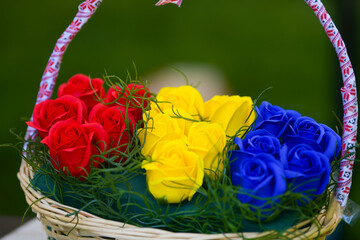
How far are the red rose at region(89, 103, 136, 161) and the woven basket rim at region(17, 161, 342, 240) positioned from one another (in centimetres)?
14

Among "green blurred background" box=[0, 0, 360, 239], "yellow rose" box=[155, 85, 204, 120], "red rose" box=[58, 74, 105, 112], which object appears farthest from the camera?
"green blurred background" box=[0, 0, 360, 239]

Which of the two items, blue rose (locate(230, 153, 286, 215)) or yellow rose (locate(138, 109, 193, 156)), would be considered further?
yellow rose (locate(138, 109, 193, 156))

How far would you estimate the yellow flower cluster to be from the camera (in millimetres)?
663

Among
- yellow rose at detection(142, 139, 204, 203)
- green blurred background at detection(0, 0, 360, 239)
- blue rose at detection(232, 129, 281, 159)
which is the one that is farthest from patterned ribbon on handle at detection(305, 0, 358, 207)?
green blurred background at detection(0, 0, 360, 239)

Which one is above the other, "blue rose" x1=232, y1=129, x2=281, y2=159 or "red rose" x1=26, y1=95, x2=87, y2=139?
"red rose" x1=26, y1=95, x2=87, y2=139

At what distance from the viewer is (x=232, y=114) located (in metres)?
0.77

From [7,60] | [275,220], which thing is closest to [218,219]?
[275,220]

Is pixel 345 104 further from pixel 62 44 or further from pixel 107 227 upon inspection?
pixel 62 44

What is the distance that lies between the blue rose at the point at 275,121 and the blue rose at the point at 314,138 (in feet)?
0.06

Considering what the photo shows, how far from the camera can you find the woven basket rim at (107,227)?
626 mm

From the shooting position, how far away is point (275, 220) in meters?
0.65

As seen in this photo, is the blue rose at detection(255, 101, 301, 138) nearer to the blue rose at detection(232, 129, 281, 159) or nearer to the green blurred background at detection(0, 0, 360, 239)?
the blue rose at detection(232, 129, 281, 159)

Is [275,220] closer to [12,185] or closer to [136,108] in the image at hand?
[136,108]

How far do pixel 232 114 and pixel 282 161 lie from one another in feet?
0.50
